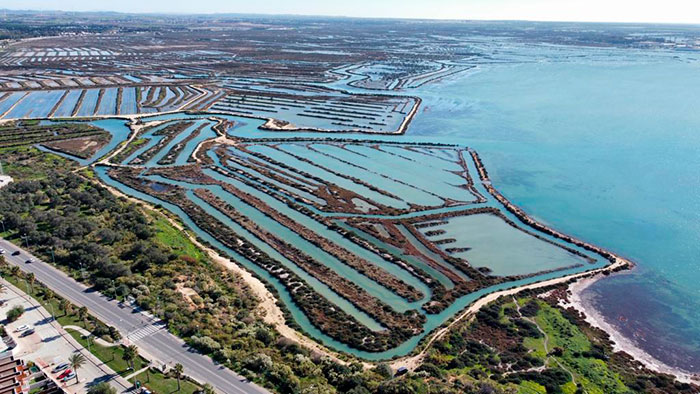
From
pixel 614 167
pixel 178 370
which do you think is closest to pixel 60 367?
pixel 178 370

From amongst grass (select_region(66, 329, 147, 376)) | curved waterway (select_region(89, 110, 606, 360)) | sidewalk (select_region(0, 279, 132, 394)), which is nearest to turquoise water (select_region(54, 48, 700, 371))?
curved waterway (select_region(89, 110, 606, 360))

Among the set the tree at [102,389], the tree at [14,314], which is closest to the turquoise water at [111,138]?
the tree at [14,314]

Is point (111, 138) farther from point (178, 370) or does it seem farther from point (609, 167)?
point (609, 167)

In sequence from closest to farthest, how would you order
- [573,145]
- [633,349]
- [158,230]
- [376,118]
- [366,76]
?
[633,349] < [158,230] < [573,145] < [376,118] < [366,76]

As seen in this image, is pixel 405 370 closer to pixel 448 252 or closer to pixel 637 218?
pixel 448 252

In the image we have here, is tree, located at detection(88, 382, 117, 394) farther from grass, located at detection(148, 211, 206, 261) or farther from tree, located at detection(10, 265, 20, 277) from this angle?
grass, located at detection(148, 211, 206, 261)

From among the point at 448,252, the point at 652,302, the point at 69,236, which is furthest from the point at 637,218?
the point at 69,236
